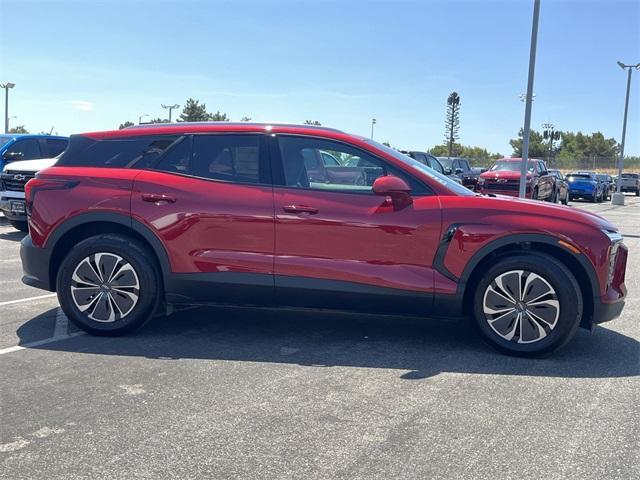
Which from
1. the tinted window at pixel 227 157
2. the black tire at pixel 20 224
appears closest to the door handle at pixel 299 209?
the tinted window at pixel 227 157

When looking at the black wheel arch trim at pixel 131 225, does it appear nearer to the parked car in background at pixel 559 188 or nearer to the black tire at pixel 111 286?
the black tire at pixel 111 286

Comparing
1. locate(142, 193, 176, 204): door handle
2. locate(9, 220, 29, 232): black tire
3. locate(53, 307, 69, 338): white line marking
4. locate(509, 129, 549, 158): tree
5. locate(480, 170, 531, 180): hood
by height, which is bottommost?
locate(53, 307, 69, 338): white line marking

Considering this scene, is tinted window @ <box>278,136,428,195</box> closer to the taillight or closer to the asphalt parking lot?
the asphalt parking lot

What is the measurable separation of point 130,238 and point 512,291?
10.2 feet

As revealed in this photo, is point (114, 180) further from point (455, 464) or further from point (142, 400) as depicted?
point (455, 464)

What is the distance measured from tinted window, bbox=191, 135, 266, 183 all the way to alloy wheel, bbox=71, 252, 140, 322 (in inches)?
39.2

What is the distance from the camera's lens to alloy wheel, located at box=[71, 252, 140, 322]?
523 cm

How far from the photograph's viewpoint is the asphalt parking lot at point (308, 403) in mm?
3148

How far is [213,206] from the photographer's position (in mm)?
5125

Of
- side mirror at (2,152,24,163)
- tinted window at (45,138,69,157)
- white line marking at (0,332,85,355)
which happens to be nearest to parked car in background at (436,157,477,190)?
tinted window at (45,138,69,157)

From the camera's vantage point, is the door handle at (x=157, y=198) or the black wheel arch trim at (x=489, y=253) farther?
the door handle at (x=157, y=198)

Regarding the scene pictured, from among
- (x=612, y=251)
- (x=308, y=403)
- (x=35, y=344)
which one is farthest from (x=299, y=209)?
(x=612, y=251)

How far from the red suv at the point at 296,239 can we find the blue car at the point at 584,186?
29.0m

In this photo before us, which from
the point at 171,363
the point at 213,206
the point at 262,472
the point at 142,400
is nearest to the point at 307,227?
the point at 213,206
